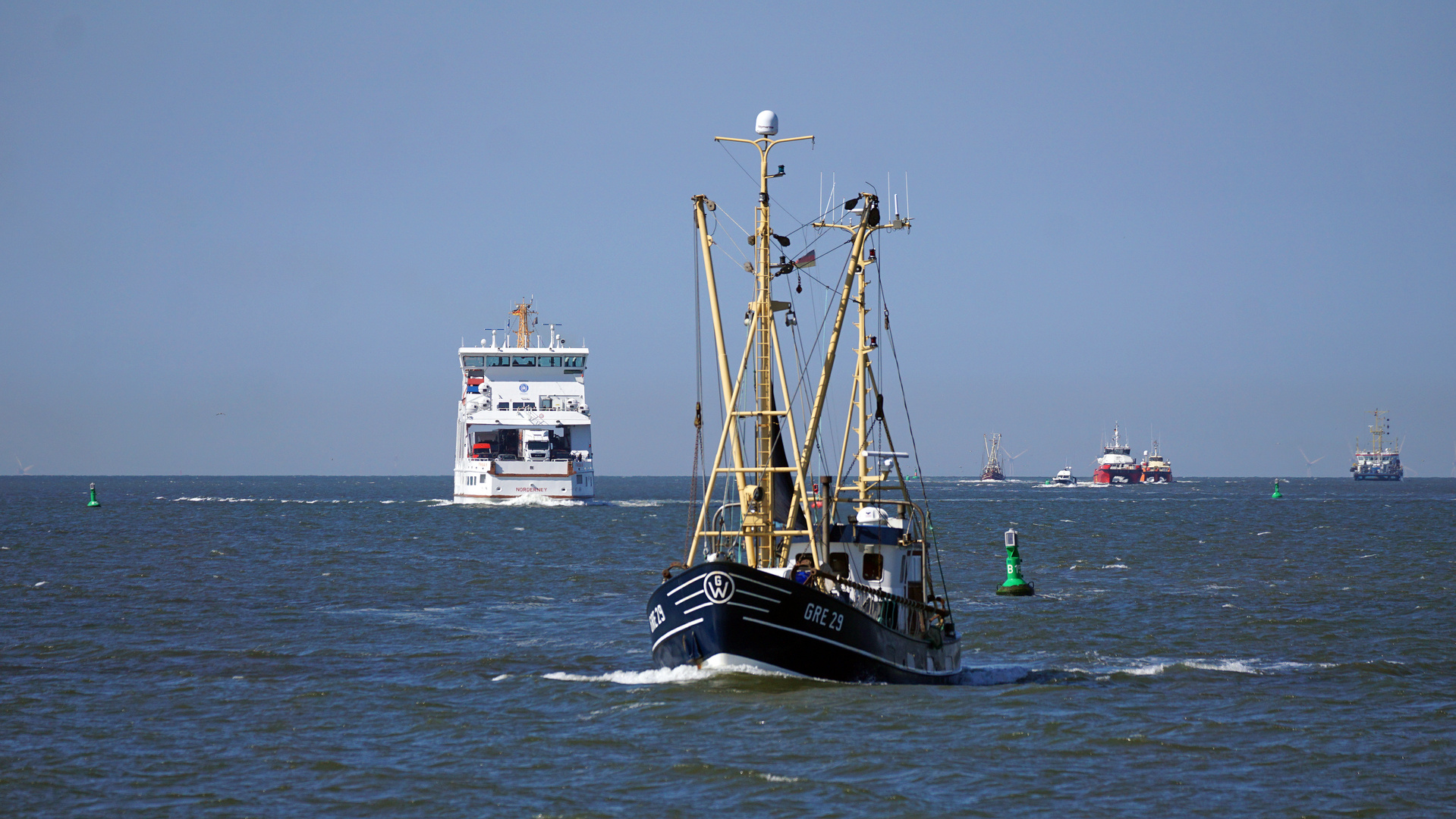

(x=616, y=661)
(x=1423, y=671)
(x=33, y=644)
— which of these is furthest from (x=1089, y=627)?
(x=33, y=644)

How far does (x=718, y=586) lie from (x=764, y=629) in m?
0.99

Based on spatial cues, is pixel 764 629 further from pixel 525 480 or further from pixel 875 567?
pixel 525 480

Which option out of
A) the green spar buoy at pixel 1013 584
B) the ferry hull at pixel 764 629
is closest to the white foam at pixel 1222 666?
the ferry hull at pixel 764 629

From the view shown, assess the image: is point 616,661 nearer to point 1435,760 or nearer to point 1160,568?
point 1435,760

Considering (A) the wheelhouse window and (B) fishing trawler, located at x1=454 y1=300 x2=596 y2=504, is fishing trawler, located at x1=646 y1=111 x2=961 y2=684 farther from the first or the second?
(B) fishing trawler, located at x1=454 y1=300 x2=596 y2=504

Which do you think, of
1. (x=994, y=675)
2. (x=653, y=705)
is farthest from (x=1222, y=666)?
(x=653, y=705)

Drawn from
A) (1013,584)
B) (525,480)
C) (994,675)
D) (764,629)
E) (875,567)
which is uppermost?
(525,480)

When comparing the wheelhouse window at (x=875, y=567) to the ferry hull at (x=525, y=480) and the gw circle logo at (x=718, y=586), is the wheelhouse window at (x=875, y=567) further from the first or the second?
the ferry hull at (x=525, y=480)

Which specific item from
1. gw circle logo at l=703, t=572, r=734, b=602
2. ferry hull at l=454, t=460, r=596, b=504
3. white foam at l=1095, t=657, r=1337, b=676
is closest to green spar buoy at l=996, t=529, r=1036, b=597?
white foam at l=1095, t=657, r=1337, b=676

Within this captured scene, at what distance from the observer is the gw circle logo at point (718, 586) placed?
64.0 feet

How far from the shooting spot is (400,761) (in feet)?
56.1

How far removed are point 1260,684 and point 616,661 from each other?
11630 millimetres

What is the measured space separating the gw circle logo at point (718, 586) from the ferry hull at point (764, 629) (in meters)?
0.01

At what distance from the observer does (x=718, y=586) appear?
19562 mm
